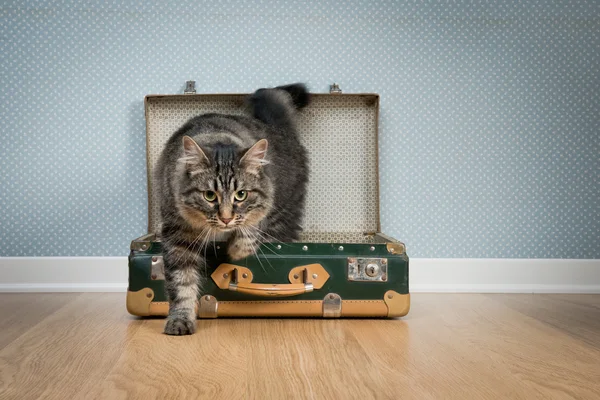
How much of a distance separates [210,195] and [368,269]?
61 centimetres

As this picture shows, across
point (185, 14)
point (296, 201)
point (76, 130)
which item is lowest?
point (296, 201)

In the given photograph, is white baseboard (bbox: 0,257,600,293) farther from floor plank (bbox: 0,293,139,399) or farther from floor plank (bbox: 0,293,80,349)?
floor plank (bbox: 0,293,80,349)

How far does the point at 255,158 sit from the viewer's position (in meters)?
1.73

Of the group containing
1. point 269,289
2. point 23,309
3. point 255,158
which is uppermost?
point 255,158

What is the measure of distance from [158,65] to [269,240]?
1007 millimetres

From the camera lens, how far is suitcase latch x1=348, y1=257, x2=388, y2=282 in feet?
6.08

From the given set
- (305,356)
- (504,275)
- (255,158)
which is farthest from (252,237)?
(504,275)

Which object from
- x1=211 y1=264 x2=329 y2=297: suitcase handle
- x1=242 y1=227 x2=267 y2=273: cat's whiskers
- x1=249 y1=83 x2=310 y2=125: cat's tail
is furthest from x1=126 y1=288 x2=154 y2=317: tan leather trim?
x1=249 y1=83 x2=310 y2=125: cat's tail

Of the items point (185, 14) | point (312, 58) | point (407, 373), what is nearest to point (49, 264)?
point (185, 14)

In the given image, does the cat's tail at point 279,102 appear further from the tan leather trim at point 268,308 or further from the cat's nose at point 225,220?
the tan leather trim at point 268,308

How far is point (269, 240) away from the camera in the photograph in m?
1.87

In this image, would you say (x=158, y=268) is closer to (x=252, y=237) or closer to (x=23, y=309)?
(x=252, y=237)

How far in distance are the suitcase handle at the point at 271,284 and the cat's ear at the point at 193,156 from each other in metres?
0.37

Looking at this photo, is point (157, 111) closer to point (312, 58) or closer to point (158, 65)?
point (158, 65)
